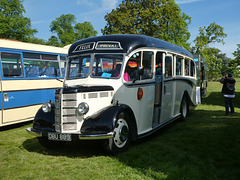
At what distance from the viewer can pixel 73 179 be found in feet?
13.5

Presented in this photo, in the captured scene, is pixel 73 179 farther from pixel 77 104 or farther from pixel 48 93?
pixel 48 93

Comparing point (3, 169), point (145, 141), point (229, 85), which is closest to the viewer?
point (3, 169)

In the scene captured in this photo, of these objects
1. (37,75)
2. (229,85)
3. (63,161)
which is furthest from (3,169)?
(229,85)

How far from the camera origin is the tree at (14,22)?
35581 mm

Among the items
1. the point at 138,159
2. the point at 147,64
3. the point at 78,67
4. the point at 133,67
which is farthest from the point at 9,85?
the point at 138,159

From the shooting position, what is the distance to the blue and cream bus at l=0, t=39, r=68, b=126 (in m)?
8.33

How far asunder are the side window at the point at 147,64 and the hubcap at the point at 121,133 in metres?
1.43

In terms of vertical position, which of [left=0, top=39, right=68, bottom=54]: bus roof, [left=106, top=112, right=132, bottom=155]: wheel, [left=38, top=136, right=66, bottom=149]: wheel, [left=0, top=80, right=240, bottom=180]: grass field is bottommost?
[left=0, top=80, right=240, bottom=180]: grass field

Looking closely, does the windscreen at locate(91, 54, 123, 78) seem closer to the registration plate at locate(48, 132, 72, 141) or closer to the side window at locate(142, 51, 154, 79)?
the side window at locate(142, 51, 154, 79)

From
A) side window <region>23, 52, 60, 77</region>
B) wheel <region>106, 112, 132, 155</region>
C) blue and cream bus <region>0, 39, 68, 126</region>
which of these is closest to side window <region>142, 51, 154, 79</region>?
wheel <region>106, 112, 132, 155</region>

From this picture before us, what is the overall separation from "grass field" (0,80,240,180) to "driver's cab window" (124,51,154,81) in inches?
Result: 66.1

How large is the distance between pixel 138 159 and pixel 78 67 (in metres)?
2.75

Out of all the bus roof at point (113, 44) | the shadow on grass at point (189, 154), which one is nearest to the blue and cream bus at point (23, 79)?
the bus roof at point (113, 44)

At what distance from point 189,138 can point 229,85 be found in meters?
5.16
